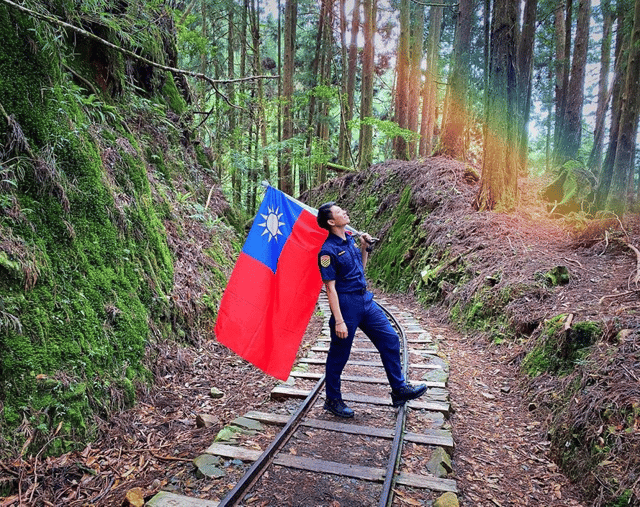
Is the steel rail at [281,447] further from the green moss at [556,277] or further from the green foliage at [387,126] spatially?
the green foliage at [387,126]

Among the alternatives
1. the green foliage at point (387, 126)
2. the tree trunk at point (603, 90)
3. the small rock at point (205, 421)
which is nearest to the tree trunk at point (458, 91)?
the green foliage at point (387, 126)

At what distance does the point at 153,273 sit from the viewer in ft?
18.7

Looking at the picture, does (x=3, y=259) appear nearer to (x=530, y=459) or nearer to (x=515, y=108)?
(x=530, y=459)

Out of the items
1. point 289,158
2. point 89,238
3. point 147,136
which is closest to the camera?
point 89,238

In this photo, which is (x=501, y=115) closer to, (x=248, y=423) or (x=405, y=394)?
(x=405, y=394)

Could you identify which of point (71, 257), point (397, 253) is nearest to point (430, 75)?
point (397, 253)

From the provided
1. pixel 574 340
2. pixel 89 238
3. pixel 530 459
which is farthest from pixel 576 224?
pixel 89 238

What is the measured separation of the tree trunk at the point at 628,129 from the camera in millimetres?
7258

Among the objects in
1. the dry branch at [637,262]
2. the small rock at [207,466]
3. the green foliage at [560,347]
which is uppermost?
the dry branch at [637,262]

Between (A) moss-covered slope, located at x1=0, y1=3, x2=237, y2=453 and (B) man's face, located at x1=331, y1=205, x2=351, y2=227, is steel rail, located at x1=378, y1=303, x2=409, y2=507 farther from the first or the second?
(A) moss-covered slope, located at x1=0, y1=3, x2=237, y2=453

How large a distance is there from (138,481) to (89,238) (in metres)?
2.61

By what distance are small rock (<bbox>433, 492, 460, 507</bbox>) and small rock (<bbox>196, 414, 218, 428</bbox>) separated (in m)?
2.34

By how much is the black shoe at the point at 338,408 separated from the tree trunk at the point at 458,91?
12.5m

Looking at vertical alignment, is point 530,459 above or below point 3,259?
below
